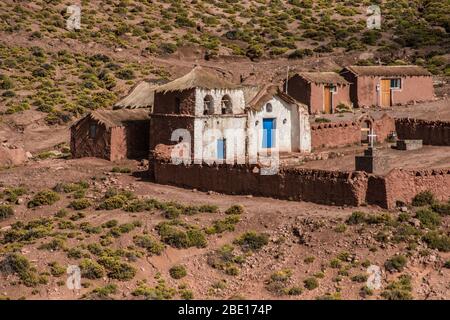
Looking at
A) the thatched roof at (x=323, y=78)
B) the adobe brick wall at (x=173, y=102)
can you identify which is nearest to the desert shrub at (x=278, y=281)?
the adobe brick wall at (x=173, y=102)

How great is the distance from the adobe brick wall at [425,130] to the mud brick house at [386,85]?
9.43m

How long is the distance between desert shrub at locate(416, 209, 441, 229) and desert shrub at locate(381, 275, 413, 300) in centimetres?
368

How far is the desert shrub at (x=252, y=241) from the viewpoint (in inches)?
1357

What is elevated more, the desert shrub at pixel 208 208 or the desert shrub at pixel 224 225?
the desert shrub at pixel 208 208

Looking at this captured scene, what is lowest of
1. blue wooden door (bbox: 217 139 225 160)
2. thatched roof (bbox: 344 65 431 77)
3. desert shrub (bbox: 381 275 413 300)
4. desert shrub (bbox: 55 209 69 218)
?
desert shrub (bbox: 381 275 413 300)

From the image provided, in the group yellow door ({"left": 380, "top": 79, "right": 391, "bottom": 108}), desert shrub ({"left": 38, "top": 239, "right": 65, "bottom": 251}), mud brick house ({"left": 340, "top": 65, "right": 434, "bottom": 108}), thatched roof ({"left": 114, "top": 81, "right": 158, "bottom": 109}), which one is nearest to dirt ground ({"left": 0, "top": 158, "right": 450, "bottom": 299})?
desert shrub ({"left": 38, "top": 239, "right": 65, "bottom": 251})

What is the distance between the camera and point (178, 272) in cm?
3262

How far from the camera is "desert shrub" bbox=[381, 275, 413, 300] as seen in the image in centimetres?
3030

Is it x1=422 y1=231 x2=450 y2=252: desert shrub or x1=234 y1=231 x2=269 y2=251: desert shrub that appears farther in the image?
x1=234 y1=231 x2=269 y2=251: desert shrub

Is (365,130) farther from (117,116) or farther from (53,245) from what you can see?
(53,245)

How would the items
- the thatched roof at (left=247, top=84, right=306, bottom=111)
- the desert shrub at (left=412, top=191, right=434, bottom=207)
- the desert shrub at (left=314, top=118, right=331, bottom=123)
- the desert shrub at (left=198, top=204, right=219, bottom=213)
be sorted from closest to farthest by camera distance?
1. the desert shrub at (left=412, top=191, right=434, bottom=207)
2. the desert shrub at (left=198, top=204, right=219, bottom=213)
3. the thatched roof at (left=247, top=84, right=306, bottom=111)
4. the desert shrub at (left=314, top=118, right=331, bottom=123)

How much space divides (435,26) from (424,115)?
35.5 meters

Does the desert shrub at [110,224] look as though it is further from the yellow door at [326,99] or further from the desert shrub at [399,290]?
the yellow door at [326,99]

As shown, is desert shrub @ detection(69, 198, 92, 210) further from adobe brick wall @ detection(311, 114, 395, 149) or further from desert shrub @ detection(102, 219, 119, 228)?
adobe brick wall @ detection(311, 114, 395, 149)
